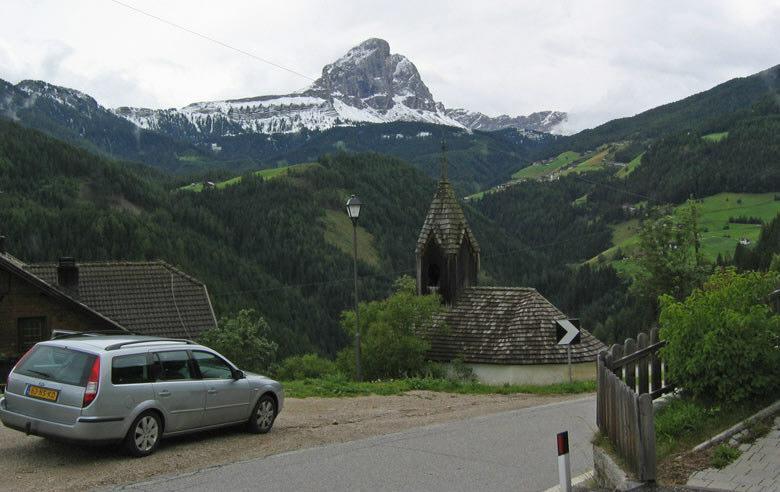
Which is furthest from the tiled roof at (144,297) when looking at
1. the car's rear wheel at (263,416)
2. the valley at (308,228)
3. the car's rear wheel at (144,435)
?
the valley at (308,228)

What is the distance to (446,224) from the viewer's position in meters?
33.2

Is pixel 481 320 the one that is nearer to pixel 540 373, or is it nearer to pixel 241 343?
pixel 540 373

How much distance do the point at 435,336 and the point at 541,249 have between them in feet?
547

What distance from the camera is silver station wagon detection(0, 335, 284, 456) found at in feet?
32.3

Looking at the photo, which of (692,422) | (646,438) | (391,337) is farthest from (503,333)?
(646,438)

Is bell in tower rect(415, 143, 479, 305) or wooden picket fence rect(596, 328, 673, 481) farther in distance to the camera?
bell in tower rect(415, 143, 479, 305)

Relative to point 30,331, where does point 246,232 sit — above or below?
above

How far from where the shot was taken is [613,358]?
975 cm

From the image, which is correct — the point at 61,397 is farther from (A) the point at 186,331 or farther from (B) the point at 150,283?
(B) the point at 150,283

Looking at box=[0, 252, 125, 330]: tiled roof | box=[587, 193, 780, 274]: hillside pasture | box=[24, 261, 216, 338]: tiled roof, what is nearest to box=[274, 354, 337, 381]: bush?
box=[24, 261, 216, 338]: tiled roof

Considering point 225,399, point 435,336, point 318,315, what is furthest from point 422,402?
point 318,315

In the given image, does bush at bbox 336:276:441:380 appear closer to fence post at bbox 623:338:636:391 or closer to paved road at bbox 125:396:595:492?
paved road at bbox 125:396:595:492

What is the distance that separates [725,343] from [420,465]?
14.0 ft

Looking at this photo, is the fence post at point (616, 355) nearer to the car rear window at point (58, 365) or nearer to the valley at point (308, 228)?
the car rear window at point (58, 365)
